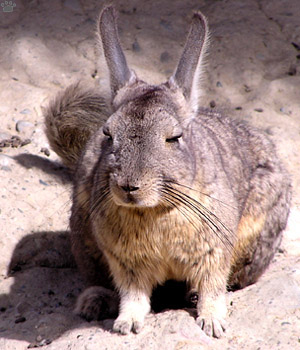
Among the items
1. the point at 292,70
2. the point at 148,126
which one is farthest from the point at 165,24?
the point at 148,126

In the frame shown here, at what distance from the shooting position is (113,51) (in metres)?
4.23

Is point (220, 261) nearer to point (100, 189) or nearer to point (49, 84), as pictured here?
point (100, 189)

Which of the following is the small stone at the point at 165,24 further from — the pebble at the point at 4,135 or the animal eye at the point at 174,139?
the animal eye at the point at 174,139

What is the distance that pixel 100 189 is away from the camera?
4.16 meters

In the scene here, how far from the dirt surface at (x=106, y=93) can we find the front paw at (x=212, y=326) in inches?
2.2

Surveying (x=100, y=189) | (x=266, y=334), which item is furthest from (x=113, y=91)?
(x=266, y=334)

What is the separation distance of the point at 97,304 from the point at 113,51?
1.84 m

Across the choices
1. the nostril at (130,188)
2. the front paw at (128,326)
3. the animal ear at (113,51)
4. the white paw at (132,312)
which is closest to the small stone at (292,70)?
the animal ear at (113,51)

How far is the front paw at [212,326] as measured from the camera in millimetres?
4004

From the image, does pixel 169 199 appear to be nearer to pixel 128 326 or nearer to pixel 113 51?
pixel 128 326

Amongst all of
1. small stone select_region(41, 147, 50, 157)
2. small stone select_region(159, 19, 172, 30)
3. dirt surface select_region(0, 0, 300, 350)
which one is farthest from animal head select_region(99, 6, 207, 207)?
small stone select_region(159, 19, 172, 30)

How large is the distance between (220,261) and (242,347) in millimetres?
616

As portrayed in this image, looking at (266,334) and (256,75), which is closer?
(266,334)

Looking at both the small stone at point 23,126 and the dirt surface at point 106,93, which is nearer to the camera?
the dirt surface at point 106,93
